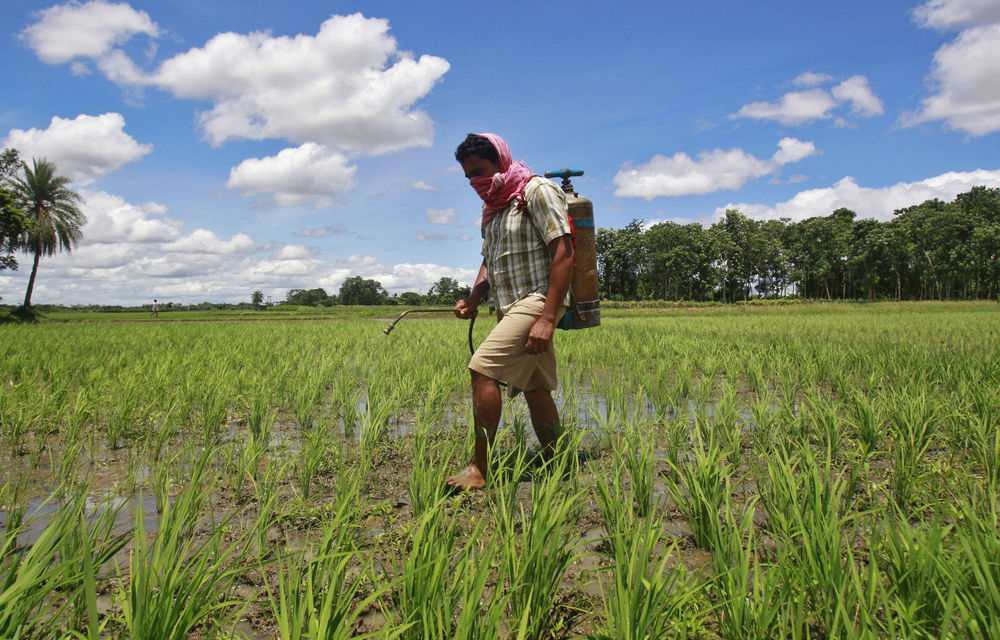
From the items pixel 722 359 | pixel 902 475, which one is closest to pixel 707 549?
pixel 902 475

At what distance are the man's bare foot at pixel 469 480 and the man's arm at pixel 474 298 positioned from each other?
0.82m

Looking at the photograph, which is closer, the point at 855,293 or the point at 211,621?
the point at 211,621

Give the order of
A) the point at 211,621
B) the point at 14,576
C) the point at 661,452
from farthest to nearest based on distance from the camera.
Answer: the point at 661,452, the point at 211,621, the point at 14,576

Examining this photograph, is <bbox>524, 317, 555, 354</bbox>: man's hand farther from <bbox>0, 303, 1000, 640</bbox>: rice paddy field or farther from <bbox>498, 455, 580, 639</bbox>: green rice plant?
<bbox>498, 455, 580, 639</bbox>: green rice plant

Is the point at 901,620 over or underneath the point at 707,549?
over

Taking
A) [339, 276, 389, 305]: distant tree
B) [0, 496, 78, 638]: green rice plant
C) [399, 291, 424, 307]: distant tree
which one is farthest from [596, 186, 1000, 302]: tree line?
[0, 496, 78, 638]: green rice plant

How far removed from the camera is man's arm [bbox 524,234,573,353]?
2.03 metres

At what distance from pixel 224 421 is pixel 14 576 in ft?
7.24

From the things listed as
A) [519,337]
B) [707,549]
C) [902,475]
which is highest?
[519,337]

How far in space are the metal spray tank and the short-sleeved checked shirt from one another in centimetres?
11

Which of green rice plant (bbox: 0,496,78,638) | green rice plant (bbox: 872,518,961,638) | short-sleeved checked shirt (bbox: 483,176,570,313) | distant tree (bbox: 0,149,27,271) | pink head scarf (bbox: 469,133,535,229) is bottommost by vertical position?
green rice plant (bbox: 872,518,961,638)

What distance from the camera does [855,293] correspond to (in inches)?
1896

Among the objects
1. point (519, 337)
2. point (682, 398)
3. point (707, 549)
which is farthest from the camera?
point (682, 398)

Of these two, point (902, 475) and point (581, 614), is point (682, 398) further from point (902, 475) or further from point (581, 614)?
point (581, 614)
